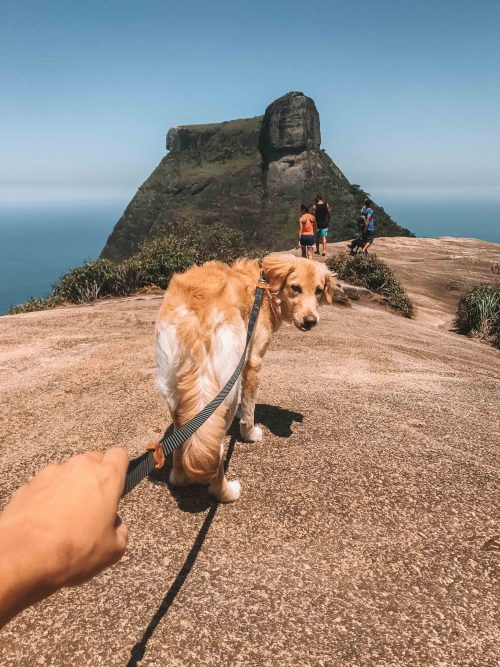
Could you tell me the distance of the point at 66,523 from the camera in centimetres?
99

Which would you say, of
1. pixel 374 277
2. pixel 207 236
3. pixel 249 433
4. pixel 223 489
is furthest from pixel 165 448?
pixel 207 236

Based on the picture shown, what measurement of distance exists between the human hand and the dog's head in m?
3.98

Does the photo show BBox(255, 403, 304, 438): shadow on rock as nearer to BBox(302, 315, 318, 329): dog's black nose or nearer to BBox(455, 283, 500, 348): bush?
BBox(302, 315, 318, 329): dog's black nose

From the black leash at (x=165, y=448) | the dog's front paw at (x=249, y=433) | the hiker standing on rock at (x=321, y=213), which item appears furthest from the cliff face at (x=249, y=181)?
the black leash at (x=165, y=448)

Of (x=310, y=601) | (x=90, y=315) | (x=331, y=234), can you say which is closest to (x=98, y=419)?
(x=310, y=601)

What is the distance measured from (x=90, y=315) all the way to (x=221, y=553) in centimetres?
833

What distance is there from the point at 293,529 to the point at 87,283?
39.9 feet

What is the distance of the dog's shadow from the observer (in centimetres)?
393

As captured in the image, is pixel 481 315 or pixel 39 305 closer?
pixel 39 305

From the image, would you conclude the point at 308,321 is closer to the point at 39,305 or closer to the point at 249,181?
the point at 39,305

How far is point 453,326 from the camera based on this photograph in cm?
1753

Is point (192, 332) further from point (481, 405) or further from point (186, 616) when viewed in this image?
point (481, 405)

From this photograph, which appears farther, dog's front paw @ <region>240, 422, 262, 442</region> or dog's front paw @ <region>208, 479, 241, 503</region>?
dog's front paw @ <region>240, 422, 262, 442</region>

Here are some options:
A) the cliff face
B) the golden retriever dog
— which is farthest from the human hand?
the cliff face
